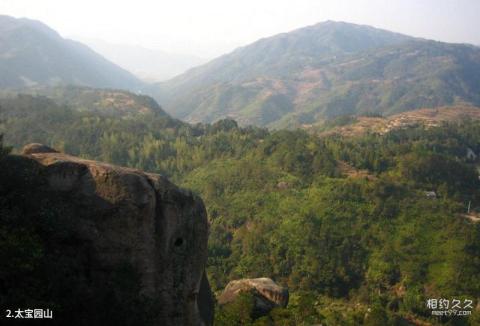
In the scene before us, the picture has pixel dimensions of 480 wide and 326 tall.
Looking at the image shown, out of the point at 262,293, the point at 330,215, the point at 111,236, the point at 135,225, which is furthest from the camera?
the point at 330,215

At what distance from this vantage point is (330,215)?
53875 mm

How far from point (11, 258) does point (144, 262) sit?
12.2ft

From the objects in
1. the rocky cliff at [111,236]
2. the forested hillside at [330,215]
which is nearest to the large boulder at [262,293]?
the forested hillside at [330,215]

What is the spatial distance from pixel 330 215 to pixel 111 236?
145ft

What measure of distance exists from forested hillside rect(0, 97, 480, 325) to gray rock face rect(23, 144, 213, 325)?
10628 millimetres

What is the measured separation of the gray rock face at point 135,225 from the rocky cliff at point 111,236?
3 centimetres

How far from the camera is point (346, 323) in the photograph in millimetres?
35875

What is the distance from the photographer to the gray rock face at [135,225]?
12156 mm

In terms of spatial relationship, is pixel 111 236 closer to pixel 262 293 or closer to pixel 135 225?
pixel 135 225

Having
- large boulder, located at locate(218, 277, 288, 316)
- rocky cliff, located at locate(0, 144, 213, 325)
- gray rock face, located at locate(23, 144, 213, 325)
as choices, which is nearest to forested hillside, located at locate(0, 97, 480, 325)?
large boulder, located at locate(218, 277, 288, 316)

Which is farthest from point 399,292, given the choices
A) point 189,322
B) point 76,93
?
point 76,93

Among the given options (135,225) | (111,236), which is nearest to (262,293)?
(135,225)

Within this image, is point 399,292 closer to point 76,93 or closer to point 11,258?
point 11,258

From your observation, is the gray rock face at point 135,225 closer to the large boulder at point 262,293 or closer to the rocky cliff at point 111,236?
the rocky cliff at point 111,236
